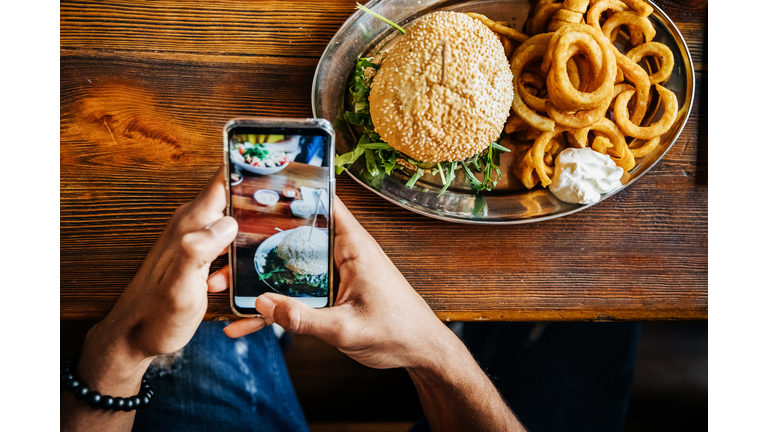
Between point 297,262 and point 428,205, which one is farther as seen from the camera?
point 428,205

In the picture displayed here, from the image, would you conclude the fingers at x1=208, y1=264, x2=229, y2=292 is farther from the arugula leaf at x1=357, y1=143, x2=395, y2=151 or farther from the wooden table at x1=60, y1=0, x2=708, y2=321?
the arugula leaf at x1=357, y1=143, x2=395, y2=151

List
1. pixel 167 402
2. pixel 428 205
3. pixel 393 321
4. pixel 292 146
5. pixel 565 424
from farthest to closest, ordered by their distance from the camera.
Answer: pixel 565 424, pixel 167 402, pixel 428 205, pixel 393 321, pixel 292 146

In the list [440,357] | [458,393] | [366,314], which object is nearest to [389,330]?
[366,314]

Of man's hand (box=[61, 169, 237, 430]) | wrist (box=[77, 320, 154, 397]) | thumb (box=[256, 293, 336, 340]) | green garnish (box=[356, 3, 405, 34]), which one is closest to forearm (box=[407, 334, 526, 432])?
thumb (box=[256, 293, 336, 340])

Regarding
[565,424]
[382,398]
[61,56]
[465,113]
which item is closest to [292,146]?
[465,113]

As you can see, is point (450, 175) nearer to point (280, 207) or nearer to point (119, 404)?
point (280, 207)

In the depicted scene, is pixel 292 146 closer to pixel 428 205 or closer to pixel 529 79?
pixel 428 205
